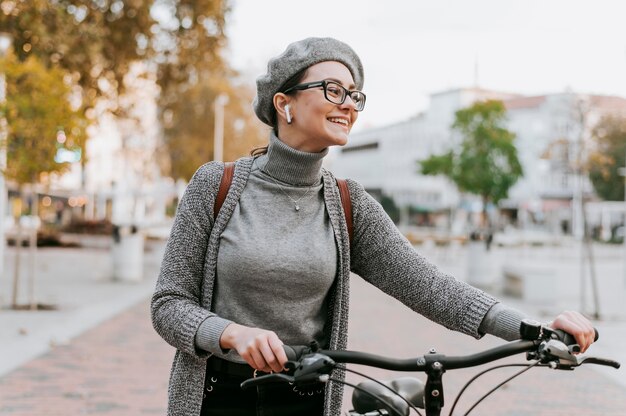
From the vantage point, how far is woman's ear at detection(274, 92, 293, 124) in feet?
7.96

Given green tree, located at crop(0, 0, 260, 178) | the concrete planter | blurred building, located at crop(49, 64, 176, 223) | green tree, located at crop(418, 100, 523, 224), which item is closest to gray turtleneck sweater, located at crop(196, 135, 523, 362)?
green tree, located at crop(0, 0, 260, 178)

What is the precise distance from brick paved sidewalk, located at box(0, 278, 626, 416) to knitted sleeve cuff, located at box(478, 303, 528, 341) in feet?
15.2

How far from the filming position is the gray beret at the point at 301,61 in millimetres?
2363

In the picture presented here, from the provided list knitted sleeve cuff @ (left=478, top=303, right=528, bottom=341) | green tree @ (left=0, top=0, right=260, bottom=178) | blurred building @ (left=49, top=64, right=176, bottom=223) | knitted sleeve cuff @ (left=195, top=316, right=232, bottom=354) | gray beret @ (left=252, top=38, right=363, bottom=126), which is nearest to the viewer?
knitted sleeve cuff @ (left=195, top=316, right=232, bottom=354)

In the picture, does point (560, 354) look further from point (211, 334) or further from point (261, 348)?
point (211, 334)

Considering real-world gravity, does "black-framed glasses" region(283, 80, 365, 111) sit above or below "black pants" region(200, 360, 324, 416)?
above

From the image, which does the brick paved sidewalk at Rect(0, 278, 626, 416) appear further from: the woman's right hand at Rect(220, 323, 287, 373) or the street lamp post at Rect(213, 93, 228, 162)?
the street lamp post at Rect(213, 93, 228, 162)

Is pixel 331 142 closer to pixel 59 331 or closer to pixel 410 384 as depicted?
pixel 410 384

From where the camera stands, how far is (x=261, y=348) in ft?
6.19

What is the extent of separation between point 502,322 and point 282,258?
0.61 meters

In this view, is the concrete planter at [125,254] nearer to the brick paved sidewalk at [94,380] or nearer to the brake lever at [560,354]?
the brick paved sidewalk at [94,380]

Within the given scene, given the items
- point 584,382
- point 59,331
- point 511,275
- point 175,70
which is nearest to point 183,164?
point 175,70

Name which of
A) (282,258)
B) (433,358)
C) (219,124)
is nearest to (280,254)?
(282,258)

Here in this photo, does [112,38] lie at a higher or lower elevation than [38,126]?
higher
